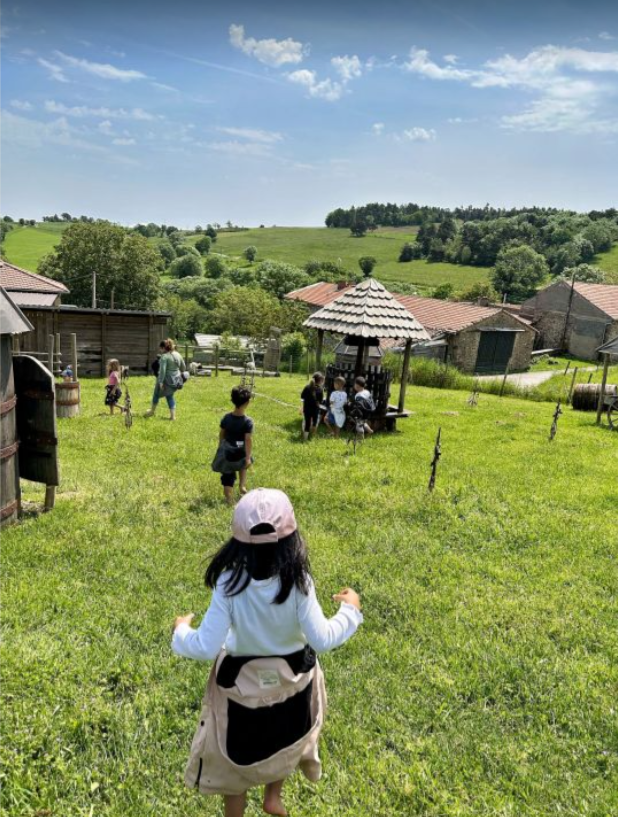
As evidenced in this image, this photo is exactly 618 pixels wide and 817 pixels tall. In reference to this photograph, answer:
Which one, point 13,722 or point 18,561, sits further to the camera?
point 18,561

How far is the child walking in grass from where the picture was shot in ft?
8.42

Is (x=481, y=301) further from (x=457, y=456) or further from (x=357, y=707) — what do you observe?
(x=357, y=707)

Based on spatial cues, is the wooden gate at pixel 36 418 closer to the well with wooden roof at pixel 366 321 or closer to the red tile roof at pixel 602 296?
the well with wooden roof at pixel 366 321

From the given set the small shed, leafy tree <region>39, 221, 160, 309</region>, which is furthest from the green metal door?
the small shed

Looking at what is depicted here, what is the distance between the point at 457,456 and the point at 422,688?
723cm

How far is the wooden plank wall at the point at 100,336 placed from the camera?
23.8 meters

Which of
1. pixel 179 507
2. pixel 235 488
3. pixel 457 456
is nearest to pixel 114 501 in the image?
pixel 179 507

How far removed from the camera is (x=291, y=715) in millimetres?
2750

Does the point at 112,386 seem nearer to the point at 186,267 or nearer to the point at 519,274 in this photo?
the point at 519,274

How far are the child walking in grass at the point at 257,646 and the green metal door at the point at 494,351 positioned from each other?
39.3 m

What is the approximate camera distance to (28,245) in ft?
319

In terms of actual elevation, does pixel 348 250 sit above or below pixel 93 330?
above

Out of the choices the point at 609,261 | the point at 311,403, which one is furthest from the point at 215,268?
the point at 311,403

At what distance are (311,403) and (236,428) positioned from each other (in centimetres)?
435
